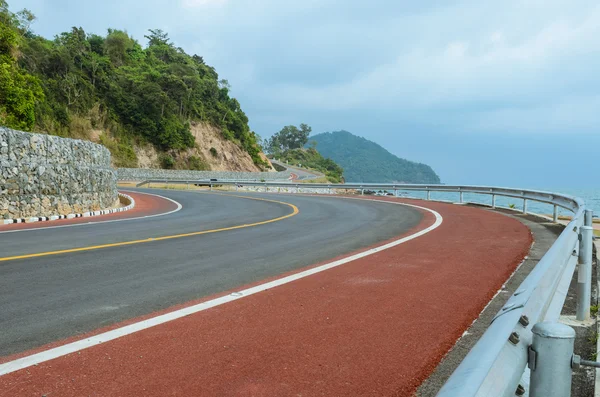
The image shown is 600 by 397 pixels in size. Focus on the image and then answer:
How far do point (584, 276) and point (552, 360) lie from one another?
10.2 feet

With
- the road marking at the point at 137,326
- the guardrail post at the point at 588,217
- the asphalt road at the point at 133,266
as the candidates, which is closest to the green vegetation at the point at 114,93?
the asphalt road at the point at 133,266

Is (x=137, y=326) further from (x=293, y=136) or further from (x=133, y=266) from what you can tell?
(x=293, y=136)

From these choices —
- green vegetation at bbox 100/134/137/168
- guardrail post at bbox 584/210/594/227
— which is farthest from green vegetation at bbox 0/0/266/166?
guardrail post at bbox 584/210/594/227

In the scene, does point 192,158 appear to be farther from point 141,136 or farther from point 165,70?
point 165,70

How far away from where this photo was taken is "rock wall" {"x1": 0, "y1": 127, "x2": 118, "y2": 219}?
1487 centimetres

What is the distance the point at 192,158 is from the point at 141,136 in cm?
897

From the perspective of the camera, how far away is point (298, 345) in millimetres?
4020

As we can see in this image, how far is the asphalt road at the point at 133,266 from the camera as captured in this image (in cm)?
472

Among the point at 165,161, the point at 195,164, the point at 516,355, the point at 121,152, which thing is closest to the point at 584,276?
the point at 516,355

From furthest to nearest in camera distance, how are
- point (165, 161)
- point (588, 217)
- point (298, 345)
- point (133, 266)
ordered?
point (165, 161) → point (133, 266) → point (588, 217) → point (298, 345)

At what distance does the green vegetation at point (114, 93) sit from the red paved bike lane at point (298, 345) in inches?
1616

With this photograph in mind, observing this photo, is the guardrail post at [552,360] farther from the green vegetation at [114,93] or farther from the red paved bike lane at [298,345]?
the green vegetation at [114,93]

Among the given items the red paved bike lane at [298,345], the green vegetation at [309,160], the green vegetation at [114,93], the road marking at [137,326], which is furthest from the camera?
the green vegetation at [309,160]

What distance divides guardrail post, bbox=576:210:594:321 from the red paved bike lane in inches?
39.1
